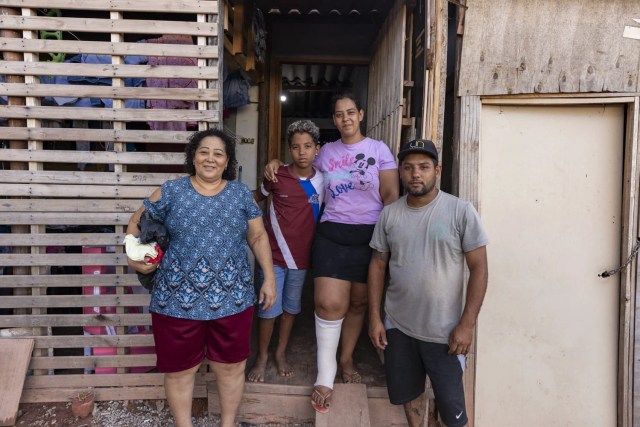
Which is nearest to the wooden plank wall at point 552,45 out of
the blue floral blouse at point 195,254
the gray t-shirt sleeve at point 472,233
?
the gray t-shirt sleeve at point 472,233

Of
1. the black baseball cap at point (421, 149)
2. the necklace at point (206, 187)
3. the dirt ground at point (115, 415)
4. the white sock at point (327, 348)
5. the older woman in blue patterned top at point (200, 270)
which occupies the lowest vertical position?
the dirt ground at point (115, 415)

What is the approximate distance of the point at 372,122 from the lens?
13.8 ft

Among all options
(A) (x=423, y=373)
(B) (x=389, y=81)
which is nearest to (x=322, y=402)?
(A) (x=423, y=373)

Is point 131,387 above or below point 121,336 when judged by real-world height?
below

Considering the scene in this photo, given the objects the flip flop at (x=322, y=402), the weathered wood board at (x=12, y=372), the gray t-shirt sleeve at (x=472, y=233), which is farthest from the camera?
the weathered wood board at (x=12, y=372)

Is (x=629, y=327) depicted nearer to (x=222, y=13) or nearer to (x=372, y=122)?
(x=372, y=122)

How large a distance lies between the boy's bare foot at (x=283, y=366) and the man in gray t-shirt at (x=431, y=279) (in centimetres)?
94

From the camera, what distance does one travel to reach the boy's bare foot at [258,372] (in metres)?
2.96

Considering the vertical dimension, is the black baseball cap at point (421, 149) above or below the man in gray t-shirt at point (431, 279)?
above

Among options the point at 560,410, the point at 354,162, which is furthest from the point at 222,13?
the point at 560,410

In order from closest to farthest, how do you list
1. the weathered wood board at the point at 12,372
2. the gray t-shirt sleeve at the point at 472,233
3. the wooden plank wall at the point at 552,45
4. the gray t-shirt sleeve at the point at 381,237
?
the gray t-shirt sleeve at the point at 472,233
the gray t-shirt sleeve at the point at 381,237
the weathered wood board at the point at 12,372
the wooden plank wall at the point at 552,45

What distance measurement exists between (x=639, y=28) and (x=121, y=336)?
4532 millimetres

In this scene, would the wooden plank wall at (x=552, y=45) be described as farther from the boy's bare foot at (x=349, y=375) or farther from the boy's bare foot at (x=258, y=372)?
the boy's bare foot at (x=258, y=372)

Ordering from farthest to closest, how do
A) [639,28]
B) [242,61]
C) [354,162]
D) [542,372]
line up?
[242,61] < [542,372] < [639,28] < [354,162]
